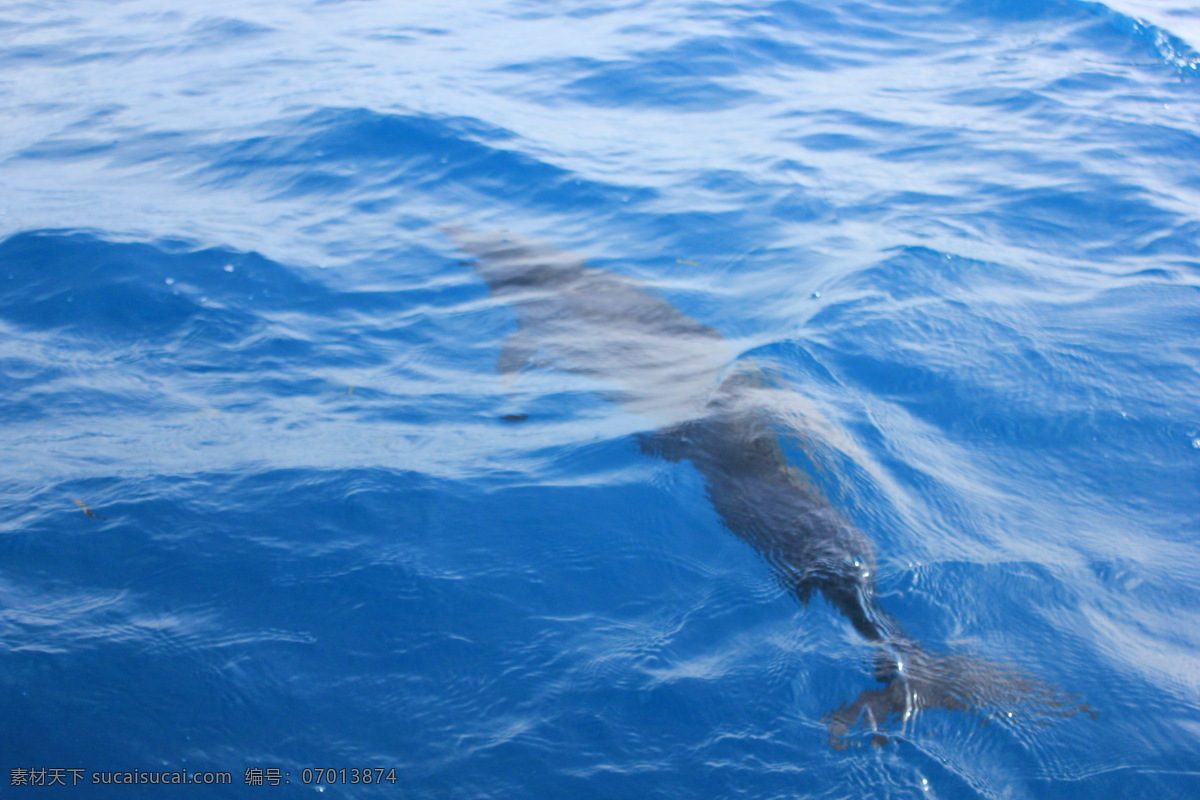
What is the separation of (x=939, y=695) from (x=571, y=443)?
248 cm

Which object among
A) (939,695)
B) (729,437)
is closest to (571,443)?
(729,437)

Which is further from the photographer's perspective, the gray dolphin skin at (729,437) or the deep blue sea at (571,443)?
the gray dolphin skin at (729,437)

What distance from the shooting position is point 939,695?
359cm

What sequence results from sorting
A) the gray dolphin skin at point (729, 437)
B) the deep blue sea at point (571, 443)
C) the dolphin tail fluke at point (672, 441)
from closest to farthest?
the deep blue sea at point (571, 443)
the gray dolphin skin at point (729, 437)
the dolphin tail fluke at point (672, 441)

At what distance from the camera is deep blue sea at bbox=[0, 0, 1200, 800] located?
136 inches

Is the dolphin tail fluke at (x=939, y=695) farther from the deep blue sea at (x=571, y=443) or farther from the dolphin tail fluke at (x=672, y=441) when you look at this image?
the dolphin tail fluke at (x=672, y=441)

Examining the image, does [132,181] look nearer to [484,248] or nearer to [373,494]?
[484,248]

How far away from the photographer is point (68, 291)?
6500 mm

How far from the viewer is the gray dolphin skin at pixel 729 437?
3.66 metres

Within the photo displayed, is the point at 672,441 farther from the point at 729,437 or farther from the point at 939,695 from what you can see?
the point at 939,695

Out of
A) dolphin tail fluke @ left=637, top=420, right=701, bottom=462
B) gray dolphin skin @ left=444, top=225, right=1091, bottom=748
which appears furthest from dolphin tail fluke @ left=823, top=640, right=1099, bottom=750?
dolphin tail fluke @ left=637, top=420, right=701, bottom=462

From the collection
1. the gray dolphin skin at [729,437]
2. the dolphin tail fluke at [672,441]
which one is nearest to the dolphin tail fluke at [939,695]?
the gray dolphin skin at [729,437]

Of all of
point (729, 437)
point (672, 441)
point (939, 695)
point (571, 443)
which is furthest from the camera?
point (571, 443)

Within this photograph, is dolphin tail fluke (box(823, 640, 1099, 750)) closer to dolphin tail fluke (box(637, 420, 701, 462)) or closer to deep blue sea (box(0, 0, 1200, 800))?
deep blue sea (box(0, 0, 1200, 800))
